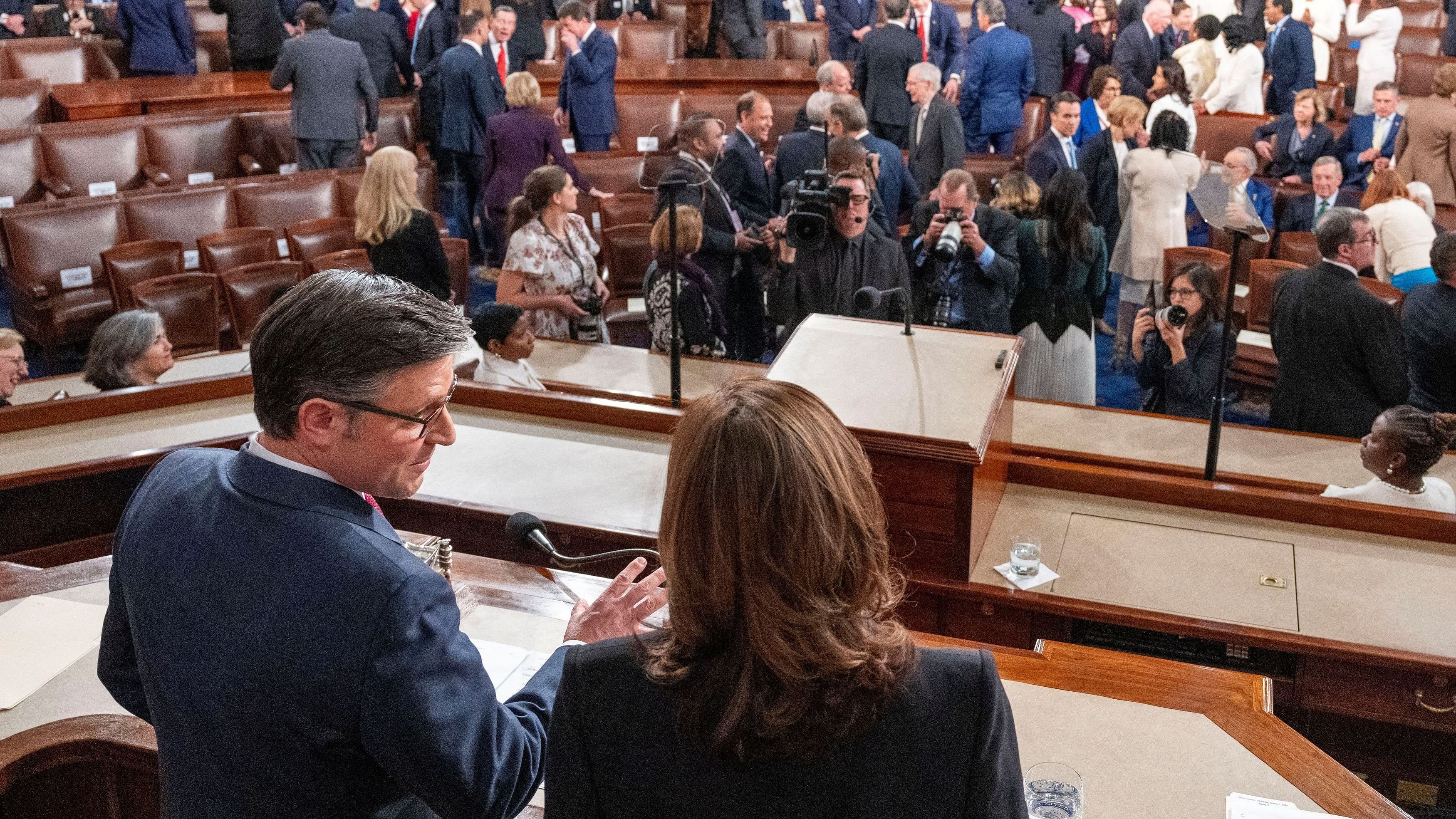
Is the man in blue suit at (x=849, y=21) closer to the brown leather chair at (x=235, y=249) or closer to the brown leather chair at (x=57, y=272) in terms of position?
the brown leather chair at (x=235, y=249)

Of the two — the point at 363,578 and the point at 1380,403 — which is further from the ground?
the point at 363,578

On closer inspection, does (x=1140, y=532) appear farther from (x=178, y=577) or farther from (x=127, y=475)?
(x=127, y=475)

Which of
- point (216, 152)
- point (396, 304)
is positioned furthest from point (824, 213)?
point (216, 152)

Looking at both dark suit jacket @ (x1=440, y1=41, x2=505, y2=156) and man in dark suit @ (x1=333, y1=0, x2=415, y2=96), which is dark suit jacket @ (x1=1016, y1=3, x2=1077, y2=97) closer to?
dark suit jacket @ (x1=440, y1=41, x2=505, y2=156)

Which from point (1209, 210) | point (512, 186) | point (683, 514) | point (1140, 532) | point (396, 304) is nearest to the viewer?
point (683, 514)

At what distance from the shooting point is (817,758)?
42.5 inches

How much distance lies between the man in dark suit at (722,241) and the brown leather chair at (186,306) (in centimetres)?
168

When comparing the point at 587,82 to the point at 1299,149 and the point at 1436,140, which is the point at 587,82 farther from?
the point at 1436,140

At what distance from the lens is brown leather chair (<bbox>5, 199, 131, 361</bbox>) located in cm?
524

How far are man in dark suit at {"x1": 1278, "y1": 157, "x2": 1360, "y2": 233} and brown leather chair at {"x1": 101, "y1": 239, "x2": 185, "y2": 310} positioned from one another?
492 centimetres

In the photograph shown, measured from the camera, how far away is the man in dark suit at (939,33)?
308 inches

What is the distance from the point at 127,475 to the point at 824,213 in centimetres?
202

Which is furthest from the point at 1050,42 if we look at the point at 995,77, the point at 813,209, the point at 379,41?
the point at 813,209

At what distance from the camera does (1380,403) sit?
3.79m
